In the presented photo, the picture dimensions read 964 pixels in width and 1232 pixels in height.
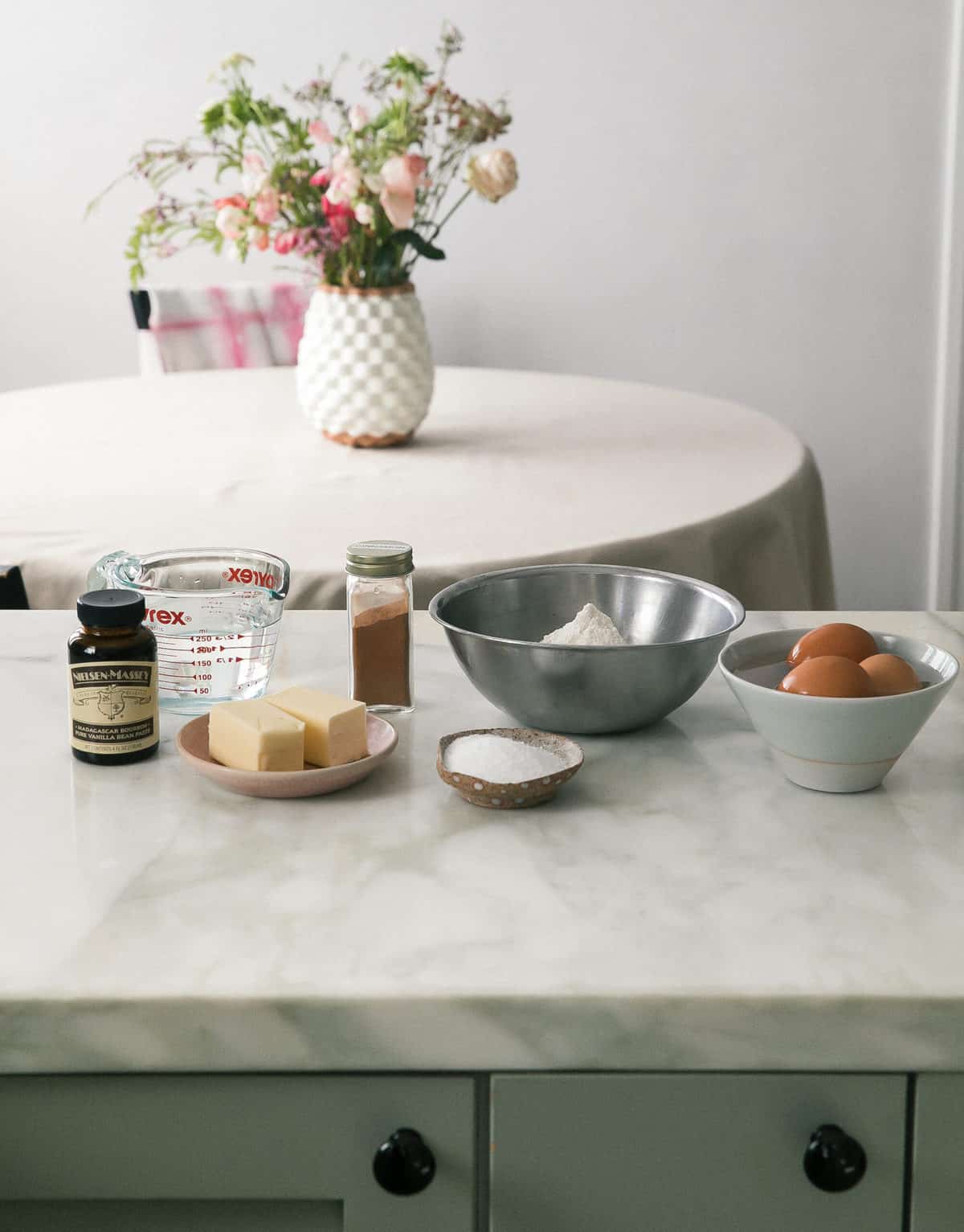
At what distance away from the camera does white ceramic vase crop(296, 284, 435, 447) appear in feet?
6.14

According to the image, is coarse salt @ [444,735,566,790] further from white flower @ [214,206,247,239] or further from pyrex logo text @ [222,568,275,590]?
white flower @ [214,206,247,239]

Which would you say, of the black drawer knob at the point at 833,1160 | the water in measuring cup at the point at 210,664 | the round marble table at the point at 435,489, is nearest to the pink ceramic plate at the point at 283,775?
the water in measuring cup at the point at 210,664

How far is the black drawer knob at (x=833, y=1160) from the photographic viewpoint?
64 cm

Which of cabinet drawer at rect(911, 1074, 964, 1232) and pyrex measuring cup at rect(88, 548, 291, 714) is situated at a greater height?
pyrex measuring cup at rect(88, 548, 291, 714)

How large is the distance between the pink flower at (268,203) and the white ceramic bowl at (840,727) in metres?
1.18

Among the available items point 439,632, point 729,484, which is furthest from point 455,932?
point 729,484

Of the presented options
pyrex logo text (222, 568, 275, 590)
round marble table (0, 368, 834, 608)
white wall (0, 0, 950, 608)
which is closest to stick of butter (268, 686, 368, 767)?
pyrex logo text (222, 568, 275, 590)

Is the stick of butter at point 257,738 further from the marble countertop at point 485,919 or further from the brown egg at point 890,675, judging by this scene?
the brown egg at point 890,675

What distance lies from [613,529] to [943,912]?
92 centimetres

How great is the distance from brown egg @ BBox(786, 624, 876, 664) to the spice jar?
27cm

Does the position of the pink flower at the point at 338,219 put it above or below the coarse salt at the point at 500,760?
above

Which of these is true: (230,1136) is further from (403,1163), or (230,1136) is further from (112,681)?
(112,681)

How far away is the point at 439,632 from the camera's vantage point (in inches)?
46.5

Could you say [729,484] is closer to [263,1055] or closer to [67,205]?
[263,1055]
